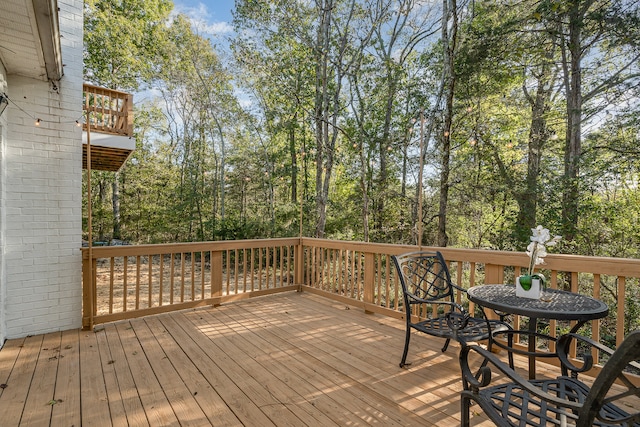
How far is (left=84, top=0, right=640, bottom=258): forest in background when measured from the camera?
579 cm

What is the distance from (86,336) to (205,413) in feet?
7.09

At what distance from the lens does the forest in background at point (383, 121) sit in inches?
228

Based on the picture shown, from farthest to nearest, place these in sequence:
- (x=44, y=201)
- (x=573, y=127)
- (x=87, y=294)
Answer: (x=573, y=127) → (x=87, y=294) → (x=44, y=201)

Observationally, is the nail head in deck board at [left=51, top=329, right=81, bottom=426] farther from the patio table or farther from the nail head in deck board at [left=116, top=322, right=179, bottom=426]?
the patio table

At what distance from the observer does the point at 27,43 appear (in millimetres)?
2602

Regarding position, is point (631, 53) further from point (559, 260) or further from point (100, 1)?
point (100, 1)

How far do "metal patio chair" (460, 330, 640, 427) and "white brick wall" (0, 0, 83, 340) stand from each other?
400 cm

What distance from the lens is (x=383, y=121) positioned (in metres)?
9.58

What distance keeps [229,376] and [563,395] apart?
6.99 feet

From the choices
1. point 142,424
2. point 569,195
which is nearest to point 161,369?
point 142,424

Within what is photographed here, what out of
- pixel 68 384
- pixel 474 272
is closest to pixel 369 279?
pixel 474 272

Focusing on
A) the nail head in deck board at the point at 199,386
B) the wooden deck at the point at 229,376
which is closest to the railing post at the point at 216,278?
the wooden deck at the point at 229,376

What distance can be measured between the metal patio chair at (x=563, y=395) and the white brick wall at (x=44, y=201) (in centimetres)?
400

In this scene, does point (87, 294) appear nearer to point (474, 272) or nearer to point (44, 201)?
point (44, 201)
